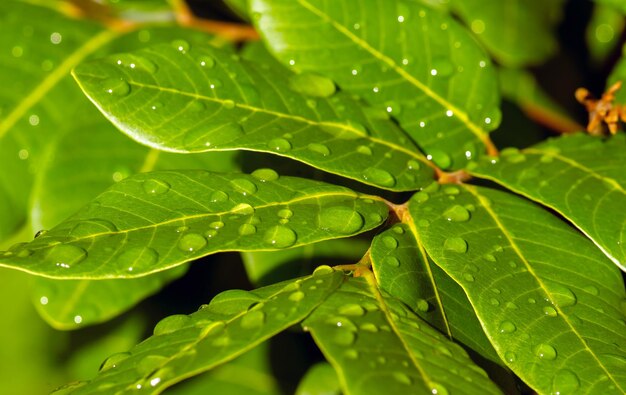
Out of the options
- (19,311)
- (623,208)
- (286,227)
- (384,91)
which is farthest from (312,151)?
(19,311)

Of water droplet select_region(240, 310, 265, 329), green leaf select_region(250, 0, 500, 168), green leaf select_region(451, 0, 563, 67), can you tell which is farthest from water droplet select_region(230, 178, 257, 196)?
green leaf select_region(451, 0, 563, 67)

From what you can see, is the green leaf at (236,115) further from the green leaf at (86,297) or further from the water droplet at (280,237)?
the green leaf at (86,297)

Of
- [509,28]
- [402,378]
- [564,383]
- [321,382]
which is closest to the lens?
[402,378]

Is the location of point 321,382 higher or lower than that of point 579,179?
lower

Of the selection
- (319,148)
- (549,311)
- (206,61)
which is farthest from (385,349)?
(206,61)

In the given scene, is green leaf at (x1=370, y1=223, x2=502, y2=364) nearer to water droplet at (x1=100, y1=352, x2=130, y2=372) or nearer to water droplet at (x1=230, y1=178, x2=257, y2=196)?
water droplet at (x1=230, y1=178, x2=257, y2=196)

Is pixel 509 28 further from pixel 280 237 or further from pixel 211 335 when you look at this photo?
pixel 211 335

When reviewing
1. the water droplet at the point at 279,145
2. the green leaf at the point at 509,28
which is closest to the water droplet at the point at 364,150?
the water droplet at the point at 279,145
